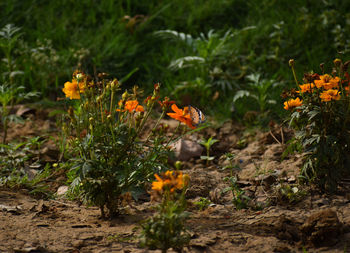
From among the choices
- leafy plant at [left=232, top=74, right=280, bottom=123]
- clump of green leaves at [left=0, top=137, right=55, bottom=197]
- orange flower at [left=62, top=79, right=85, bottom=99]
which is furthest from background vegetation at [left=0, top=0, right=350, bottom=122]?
orange flower at [left=62, top=79, right=85, bottom=99]

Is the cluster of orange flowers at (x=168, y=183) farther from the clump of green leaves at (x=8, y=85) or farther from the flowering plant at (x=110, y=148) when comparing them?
the clump of green leaves at (x=8, y=85)

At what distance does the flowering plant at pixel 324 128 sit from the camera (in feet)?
8.50

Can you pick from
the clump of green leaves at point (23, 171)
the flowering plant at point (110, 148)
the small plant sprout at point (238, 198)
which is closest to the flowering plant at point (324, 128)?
the small plant sprout at point (238, 198)

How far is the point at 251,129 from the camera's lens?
4090mm

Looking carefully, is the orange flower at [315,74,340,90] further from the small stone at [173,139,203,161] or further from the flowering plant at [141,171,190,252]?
the small stone at [173,139,203,161]

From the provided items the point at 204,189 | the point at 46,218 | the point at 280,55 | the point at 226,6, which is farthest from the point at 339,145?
the point at 226,6

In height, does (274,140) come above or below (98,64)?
below

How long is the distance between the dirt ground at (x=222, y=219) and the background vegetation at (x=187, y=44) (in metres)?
1.05

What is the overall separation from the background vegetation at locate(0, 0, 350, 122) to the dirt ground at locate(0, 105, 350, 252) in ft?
3.45

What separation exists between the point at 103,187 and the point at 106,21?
344cm

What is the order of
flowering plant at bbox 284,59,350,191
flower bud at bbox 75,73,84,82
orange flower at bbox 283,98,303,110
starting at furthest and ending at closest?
orange flower at bbox 283,98,303,110, flowering plant at bbox 284,59,350,191, flower bud at bbox 75,73,84,82

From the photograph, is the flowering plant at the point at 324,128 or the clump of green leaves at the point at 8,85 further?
the clump of green leaves at the point at 8,85

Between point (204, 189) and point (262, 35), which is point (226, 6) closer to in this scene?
point (262, 35)

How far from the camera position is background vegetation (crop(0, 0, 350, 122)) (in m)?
4.64
